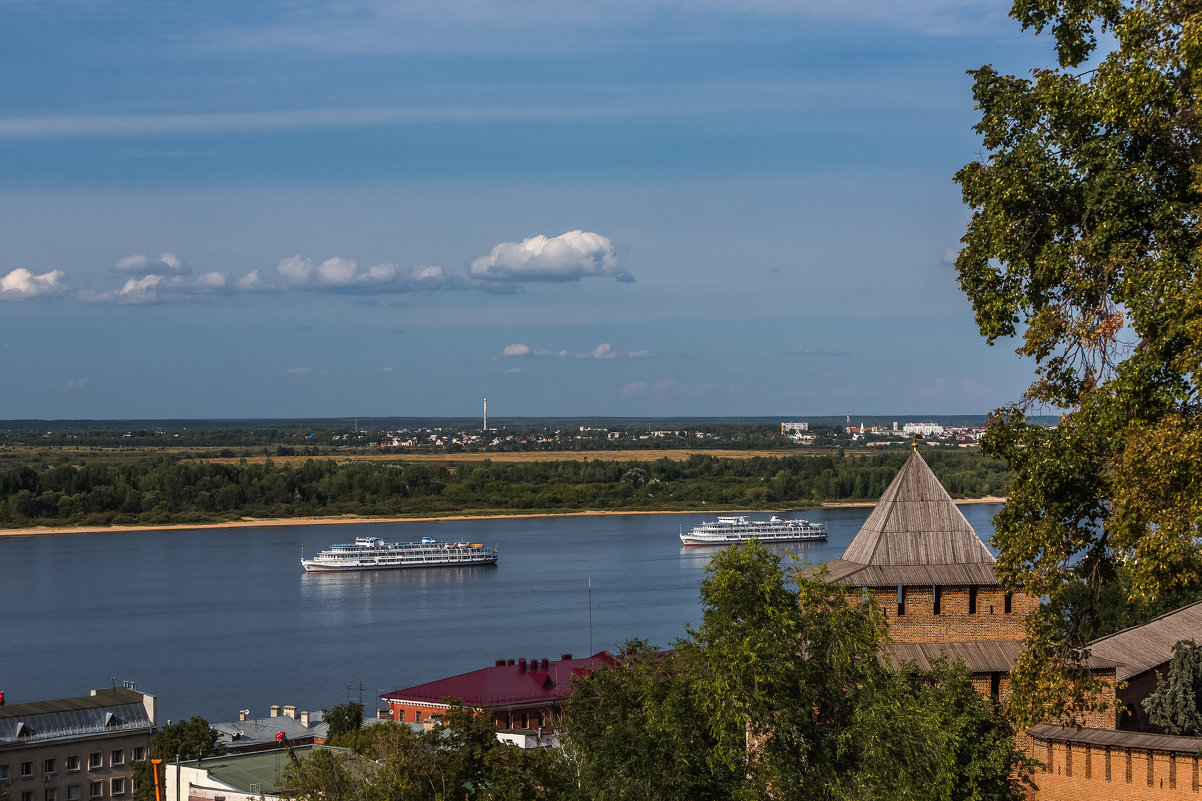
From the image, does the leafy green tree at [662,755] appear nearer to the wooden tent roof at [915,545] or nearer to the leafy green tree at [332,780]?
the wooden tent roof at [915,545]

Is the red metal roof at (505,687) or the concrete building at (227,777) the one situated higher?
the red metal roof at (505,687)

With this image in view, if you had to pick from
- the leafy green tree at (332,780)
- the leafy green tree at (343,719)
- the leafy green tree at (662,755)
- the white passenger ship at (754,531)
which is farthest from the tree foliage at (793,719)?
the white passenger ship at (754,531)

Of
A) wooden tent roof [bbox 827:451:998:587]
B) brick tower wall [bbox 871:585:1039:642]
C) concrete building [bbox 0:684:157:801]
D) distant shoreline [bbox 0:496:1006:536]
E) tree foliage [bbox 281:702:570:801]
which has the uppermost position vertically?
wooden tent roof [bbox 827:451:998:587]

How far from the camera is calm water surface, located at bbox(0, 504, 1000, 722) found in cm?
3878

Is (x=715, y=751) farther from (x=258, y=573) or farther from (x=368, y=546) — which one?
(x=368, y=546)

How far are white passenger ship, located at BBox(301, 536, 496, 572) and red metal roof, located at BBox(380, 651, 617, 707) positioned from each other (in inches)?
A: 1595

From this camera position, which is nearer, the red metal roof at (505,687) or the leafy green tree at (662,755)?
the leafy green tree at (662,755)

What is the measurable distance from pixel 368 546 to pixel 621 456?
276 ft

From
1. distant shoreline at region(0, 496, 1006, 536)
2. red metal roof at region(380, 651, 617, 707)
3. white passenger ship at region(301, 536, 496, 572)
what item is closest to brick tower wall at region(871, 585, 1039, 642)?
red metal roof at region(380, 651, 617, 707)

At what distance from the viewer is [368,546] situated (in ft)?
254

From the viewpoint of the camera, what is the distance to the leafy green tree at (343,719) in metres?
29.4

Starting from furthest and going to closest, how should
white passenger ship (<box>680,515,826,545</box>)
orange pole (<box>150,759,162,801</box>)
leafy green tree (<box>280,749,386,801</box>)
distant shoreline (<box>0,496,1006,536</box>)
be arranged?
distant shoreline (<box>0,496,1006,536</box>) < white passenger ship (<box>680,515,826,545</box>) < orange pole (<box>150,759,162,801</box>) < leafy green tree (<box>280,749,386,801</box>)

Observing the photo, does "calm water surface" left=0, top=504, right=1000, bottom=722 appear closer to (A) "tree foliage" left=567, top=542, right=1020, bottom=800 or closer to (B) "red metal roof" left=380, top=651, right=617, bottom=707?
(B) "red metal roof" left=380, top=651, right=617, bottom=707

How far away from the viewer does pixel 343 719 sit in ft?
97.7
